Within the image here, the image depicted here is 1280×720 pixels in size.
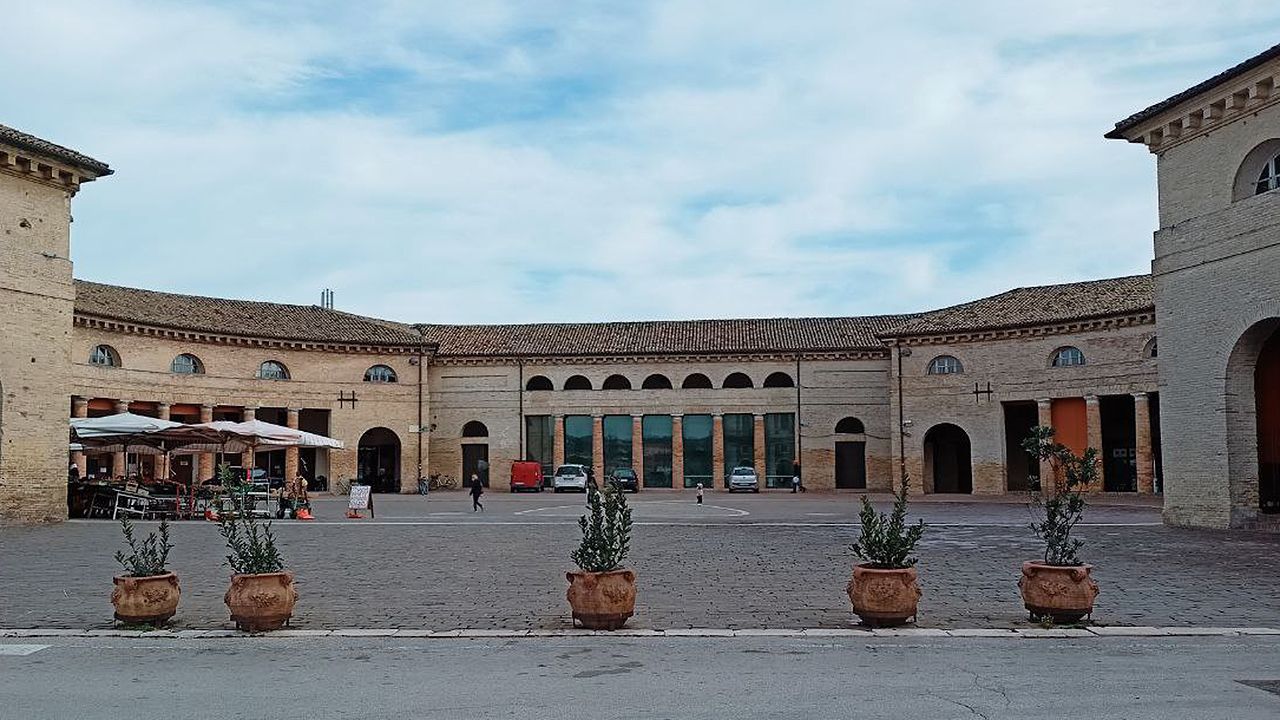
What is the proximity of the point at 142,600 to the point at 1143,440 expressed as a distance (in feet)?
123

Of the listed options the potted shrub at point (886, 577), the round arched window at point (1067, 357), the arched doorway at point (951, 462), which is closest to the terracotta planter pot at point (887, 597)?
the potted shrub at point (886, 577)

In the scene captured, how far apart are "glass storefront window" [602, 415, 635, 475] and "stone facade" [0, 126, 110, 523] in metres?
31.0

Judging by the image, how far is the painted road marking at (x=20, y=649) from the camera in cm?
920

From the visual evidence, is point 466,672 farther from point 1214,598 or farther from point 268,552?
point 1214,598

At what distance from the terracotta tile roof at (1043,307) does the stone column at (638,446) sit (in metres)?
13.4

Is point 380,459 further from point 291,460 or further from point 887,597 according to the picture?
point 887,597

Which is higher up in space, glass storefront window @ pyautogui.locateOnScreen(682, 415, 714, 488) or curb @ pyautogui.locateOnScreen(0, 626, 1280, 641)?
glass storefront window @ pyautogui.locateOnScreen(682, 415, 714, 488)

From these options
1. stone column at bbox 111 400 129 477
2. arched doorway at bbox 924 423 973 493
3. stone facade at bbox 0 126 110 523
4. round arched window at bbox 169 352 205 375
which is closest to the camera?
stone facade at bbox 0 126 110 523

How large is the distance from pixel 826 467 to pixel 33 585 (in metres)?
41.7

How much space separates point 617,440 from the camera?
177 ft

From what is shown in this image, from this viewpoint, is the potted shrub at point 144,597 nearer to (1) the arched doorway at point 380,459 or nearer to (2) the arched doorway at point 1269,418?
(2) the arched doorway at point 1269,418

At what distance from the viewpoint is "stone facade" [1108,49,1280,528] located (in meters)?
20.0

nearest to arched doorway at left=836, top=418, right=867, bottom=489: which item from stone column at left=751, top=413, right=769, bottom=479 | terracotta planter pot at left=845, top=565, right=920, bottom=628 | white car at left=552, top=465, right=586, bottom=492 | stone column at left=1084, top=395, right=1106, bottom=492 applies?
stone column at left=751, top=413, right=769, bottom=479

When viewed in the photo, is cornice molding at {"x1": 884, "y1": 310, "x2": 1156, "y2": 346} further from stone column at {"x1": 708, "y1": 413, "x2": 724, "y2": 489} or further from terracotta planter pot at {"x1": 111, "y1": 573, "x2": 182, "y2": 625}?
terracotta planter pot at {"x1": 111, "y1": 573, "x2": 182, "y2": 625}
